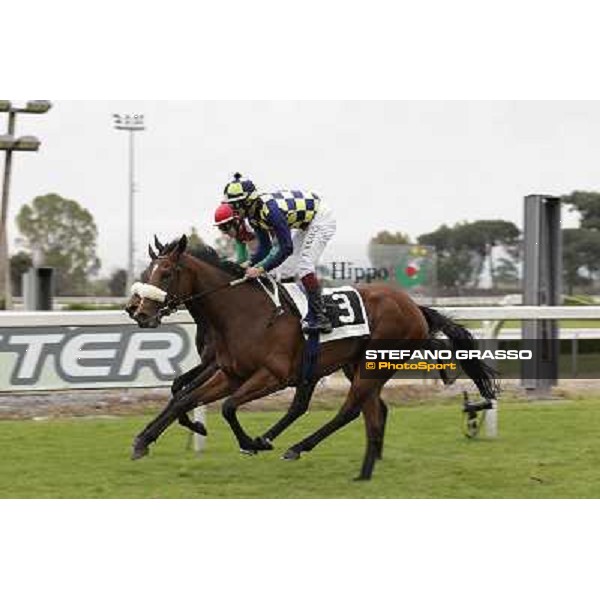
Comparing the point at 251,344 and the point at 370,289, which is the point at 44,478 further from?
the point at 370,289

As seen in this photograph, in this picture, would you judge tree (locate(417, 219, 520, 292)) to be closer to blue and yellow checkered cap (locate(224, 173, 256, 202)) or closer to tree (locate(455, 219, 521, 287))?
tree (locate(455, 219, 521, 287))

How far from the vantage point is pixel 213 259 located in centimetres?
559

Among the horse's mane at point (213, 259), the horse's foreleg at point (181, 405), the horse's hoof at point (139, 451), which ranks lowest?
the horse's hoof at point (139, 451)

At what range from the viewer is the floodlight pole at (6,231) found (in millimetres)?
7082

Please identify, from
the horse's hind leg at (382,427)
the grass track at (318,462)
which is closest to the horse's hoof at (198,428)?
the grass track at (318,462)

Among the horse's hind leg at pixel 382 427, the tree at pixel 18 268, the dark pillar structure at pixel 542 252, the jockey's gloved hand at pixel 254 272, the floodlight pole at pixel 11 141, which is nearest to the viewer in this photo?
the jockey's gloved hand at pixel 254 272

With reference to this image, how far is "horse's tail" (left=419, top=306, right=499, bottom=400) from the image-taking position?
616cm

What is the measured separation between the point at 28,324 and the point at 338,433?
7.44ft

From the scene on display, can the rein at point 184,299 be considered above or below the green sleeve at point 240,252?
below

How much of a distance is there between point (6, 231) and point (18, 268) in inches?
53.3

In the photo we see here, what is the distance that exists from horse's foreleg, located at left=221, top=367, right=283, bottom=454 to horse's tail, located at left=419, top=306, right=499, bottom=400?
3.90ft

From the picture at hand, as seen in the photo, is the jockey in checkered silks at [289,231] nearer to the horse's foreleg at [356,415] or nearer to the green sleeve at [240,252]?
the green sleeve at [240,252]

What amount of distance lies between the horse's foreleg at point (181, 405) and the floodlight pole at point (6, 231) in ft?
8.93

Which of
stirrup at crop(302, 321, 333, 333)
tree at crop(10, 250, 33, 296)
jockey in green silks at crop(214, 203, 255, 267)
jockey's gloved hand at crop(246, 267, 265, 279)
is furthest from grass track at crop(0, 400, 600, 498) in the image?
tree at crop(10, 250, 33, 296)
